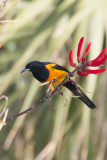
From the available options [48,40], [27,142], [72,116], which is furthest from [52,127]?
[27,142]

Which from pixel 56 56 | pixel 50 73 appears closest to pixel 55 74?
pixel 50 73

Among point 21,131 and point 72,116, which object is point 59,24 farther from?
point 21,131

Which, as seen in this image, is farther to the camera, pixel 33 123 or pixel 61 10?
pixel 33 123

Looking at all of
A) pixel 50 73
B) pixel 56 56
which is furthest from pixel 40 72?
pixel 56 56

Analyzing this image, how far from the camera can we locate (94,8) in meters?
2.12

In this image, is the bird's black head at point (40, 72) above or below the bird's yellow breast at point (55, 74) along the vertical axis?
above

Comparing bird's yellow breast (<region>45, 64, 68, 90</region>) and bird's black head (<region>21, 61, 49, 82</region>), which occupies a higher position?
bird's black head (<region>21, 61, 49, 82</region>)

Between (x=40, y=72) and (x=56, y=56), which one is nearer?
(x=40, y=72)

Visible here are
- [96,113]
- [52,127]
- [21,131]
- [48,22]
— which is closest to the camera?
[52,127]

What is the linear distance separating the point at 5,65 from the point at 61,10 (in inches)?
29.5

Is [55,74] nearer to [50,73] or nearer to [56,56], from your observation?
[50,73]

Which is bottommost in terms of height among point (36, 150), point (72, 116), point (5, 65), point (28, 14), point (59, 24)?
point (36, 150)

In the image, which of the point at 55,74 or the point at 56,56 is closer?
the point at 55,74

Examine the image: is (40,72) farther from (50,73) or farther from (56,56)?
(56,56)
